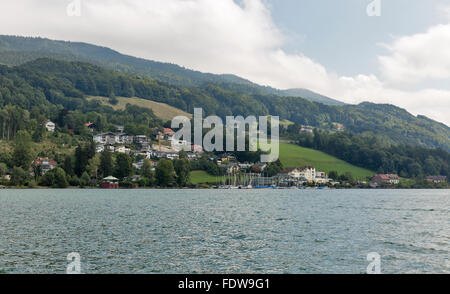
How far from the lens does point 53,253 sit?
33375 millimetres

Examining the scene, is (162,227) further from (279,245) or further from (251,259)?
(251,259)

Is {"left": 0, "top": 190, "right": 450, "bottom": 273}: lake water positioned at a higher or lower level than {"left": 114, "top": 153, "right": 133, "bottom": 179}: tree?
lower

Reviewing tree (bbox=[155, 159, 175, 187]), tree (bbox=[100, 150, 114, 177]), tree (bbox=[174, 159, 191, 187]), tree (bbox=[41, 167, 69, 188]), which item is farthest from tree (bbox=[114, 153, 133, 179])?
tree (bbox=[41, 167, 69, 188])

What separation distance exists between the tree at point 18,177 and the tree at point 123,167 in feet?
105

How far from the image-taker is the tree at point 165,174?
172750 millimetres

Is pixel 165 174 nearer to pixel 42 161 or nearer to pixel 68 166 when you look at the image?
pixel 68 166

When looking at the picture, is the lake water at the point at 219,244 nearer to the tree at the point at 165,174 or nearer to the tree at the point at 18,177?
the tree at the point at 18,177

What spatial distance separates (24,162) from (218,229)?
128 metres

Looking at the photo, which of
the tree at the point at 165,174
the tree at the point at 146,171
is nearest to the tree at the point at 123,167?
the tree at the point at 146,171

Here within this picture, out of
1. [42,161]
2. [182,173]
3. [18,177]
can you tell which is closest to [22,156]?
[42,161]

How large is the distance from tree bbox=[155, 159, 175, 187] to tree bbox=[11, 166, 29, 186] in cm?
4538

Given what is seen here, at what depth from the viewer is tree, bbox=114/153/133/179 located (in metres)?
168

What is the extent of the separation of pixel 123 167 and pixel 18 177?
117ft

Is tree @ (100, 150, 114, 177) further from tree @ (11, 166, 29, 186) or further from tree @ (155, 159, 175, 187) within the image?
tree @ (11, 166, 29, 186)
